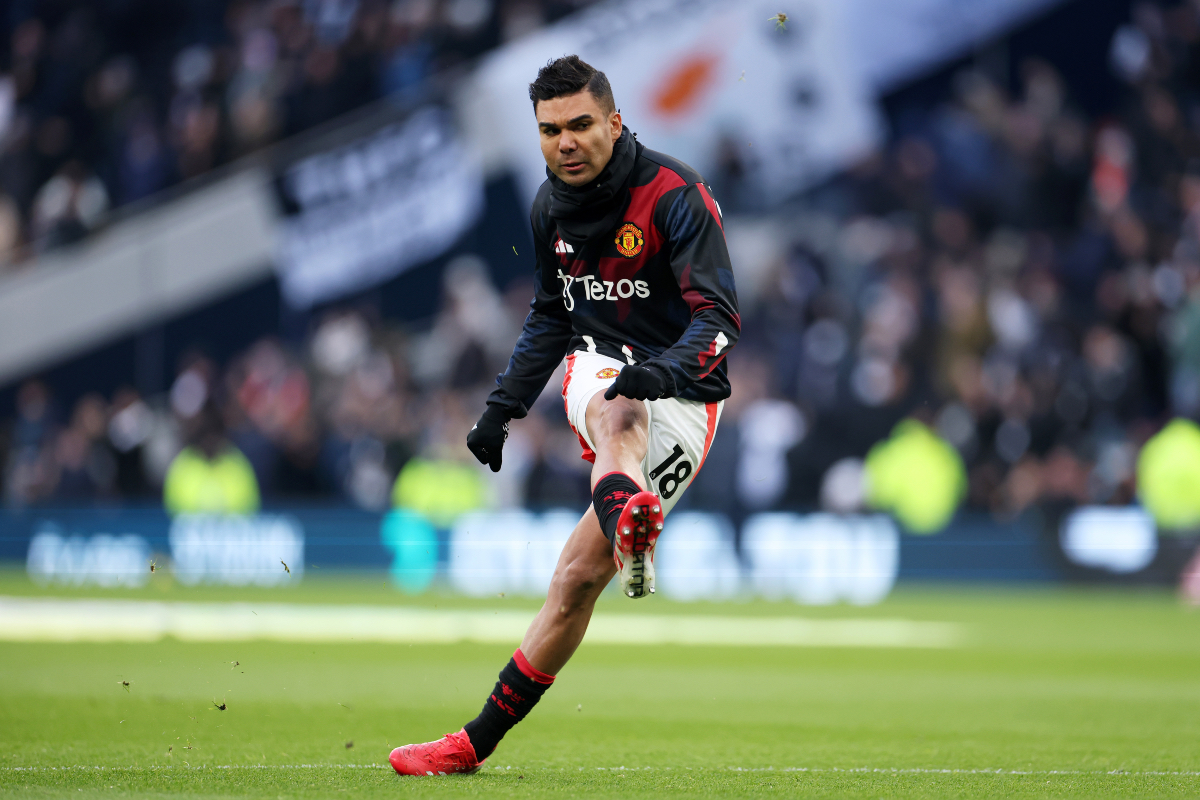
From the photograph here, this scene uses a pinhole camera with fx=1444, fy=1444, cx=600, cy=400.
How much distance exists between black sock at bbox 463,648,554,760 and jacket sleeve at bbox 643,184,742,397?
3.70 ft

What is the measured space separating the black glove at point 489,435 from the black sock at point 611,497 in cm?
65

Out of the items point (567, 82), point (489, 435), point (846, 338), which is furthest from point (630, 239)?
point (846, 338)

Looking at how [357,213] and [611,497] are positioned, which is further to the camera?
[357,213]

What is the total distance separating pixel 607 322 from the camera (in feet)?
16.6

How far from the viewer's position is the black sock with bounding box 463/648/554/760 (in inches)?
193

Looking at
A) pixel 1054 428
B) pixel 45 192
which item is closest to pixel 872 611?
pixel 1054 428

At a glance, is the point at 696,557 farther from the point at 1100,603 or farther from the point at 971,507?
the point at 1100,603

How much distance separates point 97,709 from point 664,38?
1270 cm

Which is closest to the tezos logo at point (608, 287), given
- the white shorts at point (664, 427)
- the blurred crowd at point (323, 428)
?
the white shorts at point (664, 427)

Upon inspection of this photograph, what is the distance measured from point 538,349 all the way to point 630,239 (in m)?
0.62

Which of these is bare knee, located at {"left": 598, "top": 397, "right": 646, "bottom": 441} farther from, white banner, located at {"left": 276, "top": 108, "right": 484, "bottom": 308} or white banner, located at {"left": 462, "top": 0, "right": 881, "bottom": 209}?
white banner, located at {"left": 276, "top": 108, "right": 484, "bottom": 308}

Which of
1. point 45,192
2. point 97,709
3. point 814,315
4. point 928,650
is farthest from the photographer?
point 45,192

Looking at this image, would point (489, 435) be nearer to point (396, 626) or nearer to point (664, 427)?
point (664, 427)

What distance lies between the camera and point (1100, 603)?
1343 centimetres
